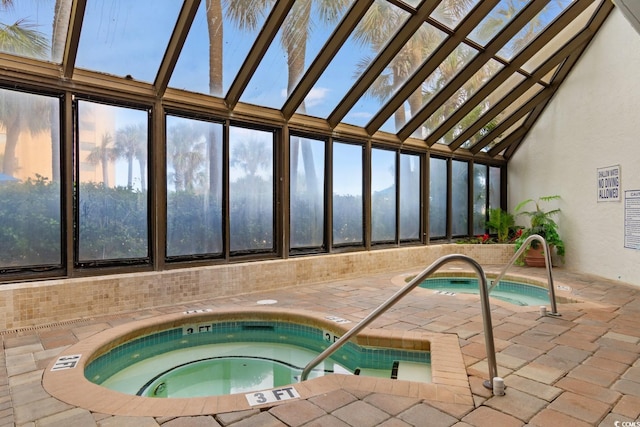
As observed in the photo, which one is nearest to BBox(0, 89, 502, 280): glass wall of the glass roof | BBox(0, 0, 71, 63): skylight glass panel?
the glass roof

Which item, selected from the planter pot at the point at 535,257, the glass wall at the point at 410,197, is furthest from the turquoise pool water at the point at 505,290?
the planter pot at the point at 535,257

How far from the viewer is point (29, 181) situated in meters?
4.23

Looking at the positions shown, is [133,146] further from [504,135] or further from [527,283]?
[504,135]

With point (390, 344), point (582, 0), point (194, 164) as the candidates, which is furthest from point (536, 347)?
point (582, 0)

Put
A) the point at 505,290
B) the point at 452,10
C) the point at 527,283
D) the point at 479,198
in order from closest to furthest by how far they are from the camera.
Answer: the point at 452,10 → the point at 527,283 → the point at 505,290 → the point at 479,198

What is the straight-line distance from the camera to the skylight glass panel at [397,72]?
5.68 meters

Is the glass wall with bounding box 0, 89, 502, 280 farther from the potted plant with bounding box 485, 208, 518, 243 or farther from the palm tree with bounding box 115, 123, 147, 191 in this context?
the potted plant with bounding box 485, 208, 518, 243

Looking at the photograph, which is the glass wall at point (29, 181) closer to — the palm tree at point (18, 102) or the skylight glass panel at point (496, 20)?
the palm tree at point (18, 102)

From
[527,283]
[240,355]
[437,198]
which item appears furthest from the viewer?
[437,198]

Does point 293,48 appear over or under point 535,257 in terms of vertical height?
over

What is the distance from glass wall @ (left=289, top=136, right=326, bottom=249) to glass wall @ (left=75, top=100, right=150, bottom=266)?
243 cm

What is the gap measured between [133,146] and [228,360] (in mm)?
3030

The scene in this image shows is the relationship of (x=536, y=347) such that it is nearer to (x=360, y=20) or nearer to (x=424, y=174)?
(x=360, y=20)

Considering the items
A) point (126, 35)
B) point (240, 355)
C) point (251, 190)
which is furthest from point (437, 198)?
point (126, 35)
